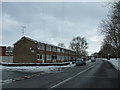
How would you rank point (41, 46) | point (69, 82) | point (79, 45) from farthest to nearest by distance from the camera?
point (79, 45)
point (41, 46)
point (69, 82)

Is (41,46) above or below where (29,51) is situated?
above

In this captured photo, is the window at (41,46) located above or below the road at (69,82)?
above

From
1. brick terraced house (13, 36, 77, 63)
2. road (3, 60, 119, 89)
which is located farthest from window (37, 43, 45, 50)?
road (3, 60, 119, 89)

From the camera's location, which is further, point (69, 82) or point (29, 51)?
point (29, 51)

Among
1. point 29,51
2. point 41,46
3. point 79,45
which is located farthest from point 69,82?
point 79,45

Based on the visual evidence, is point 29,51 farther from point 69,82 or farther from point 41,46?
point 69,82

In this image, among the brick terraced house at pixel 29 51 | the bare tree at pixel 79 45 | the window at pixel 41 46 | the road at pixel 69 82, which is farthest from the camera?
the bare tree at pixel 79 45

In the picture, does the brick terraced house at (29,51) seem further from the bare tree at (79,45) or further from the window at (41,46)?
the bare tree at (79,45)

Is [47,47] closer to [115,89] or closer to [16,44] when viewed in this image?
[16,44]

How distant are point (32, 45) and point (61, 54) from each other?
25.1 meters

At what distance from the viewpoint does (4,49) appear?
8525 cm

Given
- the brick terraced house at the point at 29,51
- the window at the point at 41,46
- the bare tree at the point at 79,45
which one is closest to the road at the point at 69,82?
the brick terraced house at the point at 29,51

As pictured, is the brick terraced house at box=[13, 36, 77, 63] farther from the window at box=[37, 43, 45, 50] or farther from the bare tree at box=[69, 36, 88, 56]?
the bare tree at box=[69, 36, 88, 56]

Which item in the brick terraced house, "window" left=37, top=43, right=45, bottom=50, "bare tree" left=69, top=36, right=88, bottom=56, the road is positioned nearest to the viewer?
the road
